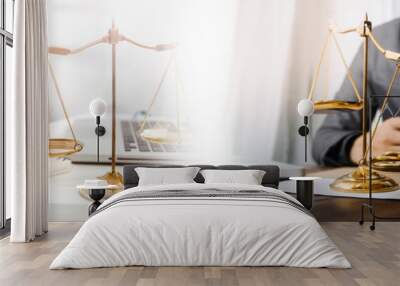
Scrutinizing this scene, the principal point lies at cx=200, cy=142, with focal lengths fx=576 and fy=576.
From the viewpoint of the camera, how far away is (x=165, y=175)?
22.6 ft

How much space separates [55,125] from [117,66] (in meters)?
1.10

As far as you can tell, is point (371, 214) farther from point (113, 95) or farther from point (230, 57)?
point (113, 95)

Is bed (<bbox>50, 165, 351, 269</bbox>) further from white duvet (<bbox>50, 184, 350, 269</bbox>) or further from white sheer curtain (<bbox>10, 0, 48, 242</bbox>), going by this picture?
white sheer curtain (<bbox>10, 0, 48, 242</bbox>)

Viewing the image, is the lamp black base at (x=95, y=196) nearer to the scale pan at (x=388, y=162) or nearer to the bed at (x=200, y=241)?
the bed at (x=200, y=241)

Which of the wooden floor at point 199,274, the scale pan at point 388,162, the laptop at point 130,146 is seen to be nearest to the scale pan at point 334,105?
the scale pan at point 388,162

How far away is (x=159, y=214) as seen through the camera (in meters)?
4.74

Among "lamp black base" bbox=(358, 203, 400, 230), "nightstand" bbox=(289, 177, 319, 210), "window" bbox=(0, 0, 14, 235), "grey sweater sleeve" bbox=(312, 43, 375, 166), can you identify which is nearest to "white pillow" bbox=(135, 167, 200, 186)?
"nightstand" bbox=(289, 177, 319, 210)

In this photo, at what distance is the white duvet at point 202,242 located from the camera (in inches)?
181

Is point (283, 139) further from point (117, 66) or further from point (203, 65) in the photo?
point (117, 66)

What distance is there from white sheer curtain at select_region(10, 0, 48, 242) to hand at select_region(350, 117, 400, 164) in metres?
4.07

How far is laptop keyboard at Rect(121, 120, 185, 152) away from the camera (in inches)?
293

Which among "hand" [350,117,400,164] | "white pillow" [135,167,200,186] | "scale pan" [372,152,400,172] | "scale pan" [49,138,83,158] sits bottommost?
"white pillow" [135,167,200,186]

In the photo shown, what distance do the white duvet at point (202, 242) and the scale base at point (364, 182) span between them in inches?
118

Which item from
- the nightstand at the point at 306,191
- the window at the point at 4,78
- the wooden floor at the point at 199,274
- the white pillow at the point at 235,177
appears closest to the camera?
the wooden floor at the point at 199,274
